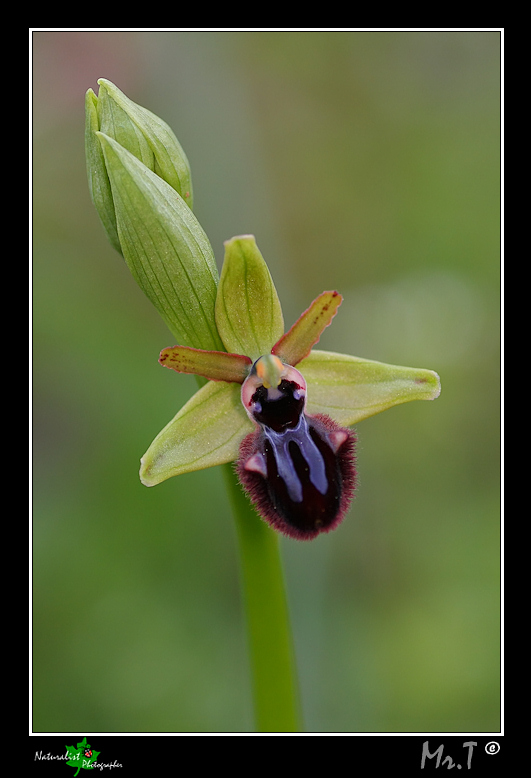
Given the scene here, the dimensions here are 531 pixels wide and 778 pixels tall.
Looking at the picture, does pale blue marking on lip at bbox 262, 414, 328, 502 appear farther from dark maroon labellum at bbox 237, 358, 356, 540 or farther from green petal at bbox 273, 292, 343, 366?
green petal at bbox 273, 292, 343, 366

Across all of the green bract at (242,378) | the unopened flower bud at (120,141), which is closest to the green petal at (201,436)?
the green bract at (242,378)

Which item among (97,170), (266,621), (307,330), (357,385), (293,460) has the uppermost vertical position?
(97,170)

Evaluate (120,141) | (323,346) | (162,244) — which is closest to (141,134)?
(120,141)

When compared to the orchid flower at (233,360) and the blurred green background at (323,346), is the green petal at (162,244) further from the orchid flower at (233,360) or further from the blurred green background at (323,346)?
the blurred green background at (323,346)

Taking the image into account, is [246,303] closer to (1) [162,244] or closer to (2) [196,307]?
(2) [196,307]

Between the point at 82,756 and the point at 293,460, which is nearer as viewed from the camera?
the point at 293,460
